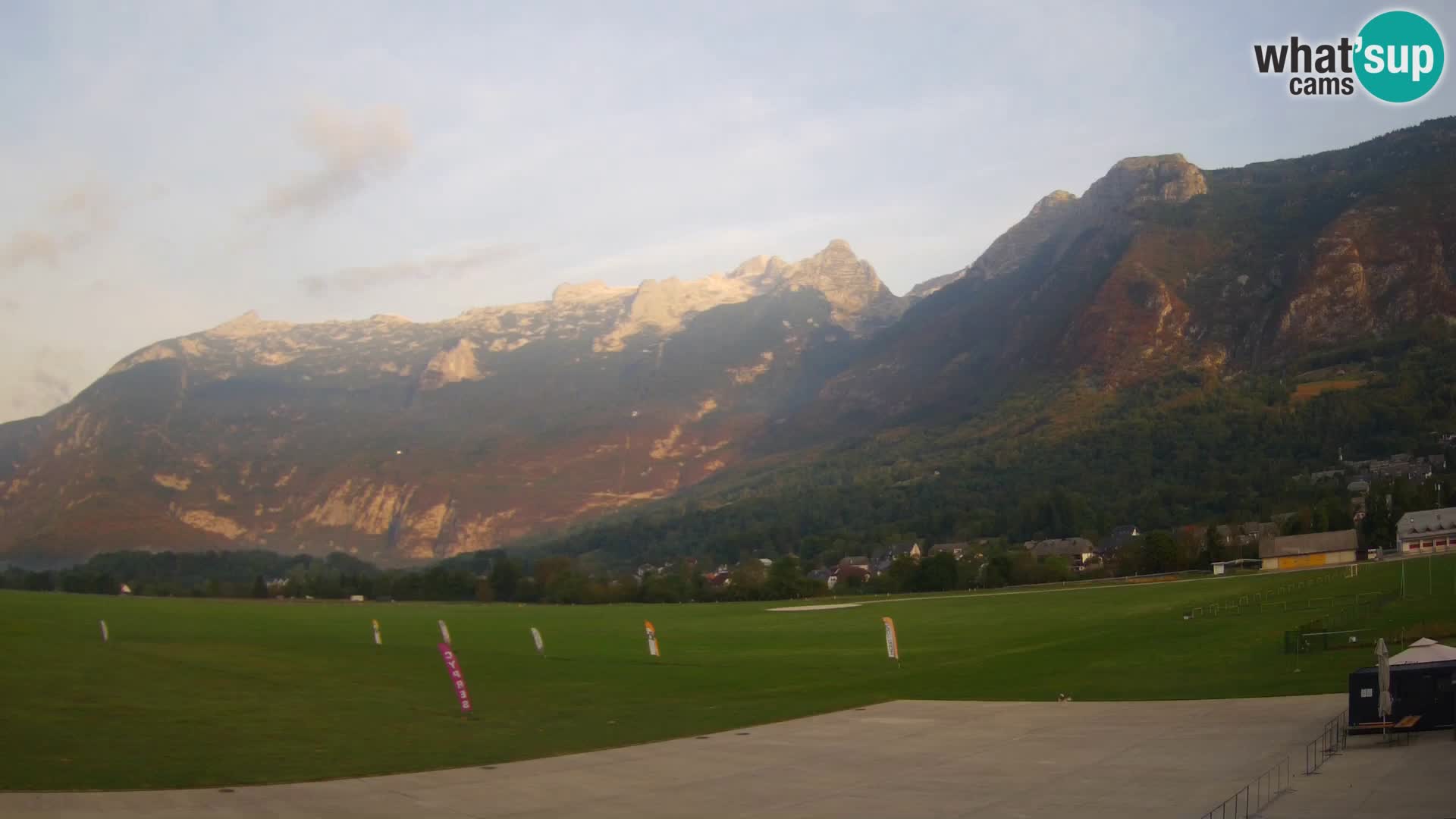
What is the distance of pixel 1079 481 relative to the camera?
198 m

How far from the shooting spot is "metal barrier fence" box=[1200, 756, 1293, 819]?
23750mm

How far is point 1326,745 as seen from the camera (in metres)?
29.4

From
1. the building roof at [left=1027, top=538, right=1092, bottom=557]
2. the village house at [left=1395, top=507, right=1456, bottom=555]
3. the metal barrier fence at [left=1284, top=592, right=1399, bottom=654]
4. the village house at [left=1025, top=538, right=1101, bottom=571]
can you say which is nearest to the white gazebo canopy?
the metal barrier fence at [left=1284, top=592, right=1399, bottom=654]

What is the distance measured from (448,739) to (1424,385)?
197695 millimetres

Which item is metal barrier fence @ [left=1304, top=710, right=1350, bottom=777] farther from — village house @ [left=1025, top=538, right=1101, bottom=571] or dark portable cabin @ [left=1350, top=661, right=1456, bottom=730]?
village house @ [left=1025, top=538, right=1101, bottom=571]

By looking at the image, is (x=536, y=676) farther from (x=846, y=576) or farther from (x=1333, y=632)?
(x=846, y=576)

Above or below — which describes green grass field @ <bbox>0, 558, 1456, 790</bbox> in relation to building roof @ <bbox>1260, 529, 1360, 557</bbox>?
above

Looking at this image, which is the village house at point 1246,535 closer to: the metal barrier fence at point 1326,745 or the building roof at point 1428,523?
the building roof at point 1428,523

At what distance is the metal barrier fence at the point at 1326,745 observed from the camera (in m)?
27.5

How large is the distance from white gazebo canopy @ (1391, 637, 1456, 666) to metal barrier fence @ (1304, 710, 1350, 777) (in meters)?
1.90

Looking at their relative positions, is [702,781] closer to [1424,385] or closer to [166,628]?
[166,628]

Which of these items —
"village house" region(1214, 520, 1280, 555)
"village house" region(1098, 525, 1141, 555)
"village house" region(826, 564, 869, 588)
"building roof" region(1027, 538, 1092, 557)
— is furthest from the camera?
"building roof" region(1027, 538, 1092, 557)

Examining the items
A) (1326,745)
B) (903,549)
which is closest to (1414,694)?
(1326,745)

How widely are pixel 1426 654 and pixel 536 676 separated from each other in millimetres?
36687
